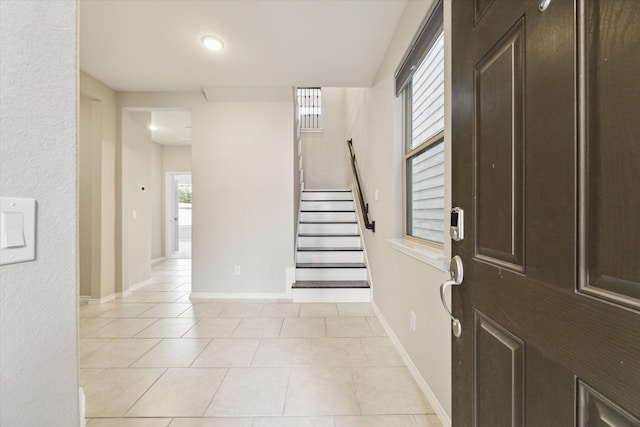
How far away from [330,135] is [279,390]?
18.5ft

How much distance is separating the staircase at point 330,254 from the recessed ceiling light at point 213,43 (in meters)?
2.64

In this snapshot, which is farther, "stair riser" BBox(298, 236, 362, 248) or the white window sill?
"stair riser" BBox(298, 236, 362, 248)

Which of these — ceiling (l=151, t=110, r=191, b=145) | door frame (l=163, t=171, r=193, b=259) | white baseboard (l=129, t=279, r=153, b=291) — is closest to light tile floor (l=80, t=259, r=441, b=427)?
white baseboard (l=129, t=279, r=153, b=291)

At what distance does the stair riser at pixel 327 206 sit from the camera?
16.4 feet

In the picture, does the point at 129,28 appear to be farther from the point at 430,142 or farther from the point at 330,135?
the point at 330,135

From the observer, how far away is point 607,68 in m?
0.43

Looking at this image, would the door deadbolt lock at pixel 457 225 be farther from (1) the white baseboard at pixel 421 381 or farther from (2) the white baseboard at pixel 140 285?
(2) the white baseboard at pixel 140 285

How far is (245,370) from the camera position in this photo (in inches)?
79.1

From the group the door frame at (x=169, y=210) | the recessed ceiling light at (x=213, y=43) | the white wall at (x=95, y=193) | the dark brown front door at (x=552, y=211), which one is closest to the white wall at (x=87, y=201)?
the white wall at (x=95, y=193)

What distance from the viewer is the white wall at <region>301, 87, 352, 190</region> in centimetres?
652

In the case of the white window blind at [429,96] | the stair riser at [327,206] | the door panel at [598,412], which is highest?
the white window blind at [429,96]

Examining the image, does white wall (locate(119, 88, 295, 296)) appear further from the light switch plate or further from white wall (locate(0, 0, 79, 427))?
the light switch plate

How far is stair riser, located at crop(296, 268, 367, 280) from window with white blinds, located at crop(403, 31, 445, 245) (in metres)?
1.56

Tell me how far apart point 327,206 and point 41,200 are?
456 centimetres
